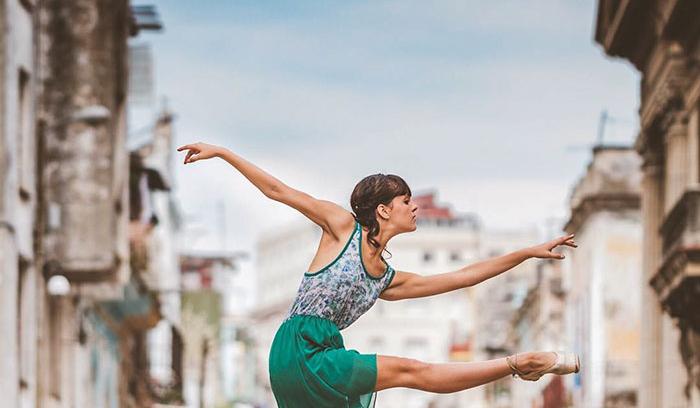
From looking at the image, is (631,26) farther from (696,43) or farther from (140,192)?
(140,192)

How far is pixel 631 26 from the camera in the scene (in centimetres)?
4456

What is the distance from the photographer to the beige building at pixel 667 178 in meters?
37.8

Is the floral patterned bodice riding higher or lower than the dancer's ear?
lower

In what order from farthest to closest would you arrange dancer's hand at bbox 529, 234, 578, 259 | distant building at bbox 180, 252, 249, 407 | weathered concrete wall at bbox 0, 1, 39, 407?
distant building at bbox 180, 252, 249, 407, weathered concrete wall at bbox 0, 1, 39, 407, dancer's hand at bbox 529, 234, 578, 259

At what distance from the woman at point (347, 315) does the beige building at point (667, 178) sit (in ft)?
77.2

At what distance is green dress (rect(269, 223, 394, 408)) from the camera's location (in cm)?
1268

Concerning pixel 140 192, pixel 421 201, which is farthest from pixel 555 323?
pixel 421 201

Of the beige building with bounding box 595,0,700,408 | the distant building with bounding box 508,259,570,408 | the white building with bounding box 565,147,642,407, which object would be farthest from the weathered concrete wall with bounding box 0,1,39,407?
the distant building with bounding box 508,259,570,408

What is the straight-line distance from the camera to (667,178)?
43.2m

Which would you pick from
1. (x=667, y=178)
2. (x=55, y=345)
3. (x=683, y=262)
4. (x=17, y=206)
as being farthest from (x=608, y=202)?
(x=17, y=206)

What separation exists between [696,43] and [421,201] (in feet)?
484

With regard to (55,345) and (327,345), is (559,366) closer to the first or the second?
(327,345)

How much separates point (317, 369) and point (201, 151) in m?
1.45

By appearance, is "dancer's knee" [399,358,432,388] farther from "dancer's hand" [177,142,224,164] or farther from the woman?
"dancer's hand" [177,142,224,164]
